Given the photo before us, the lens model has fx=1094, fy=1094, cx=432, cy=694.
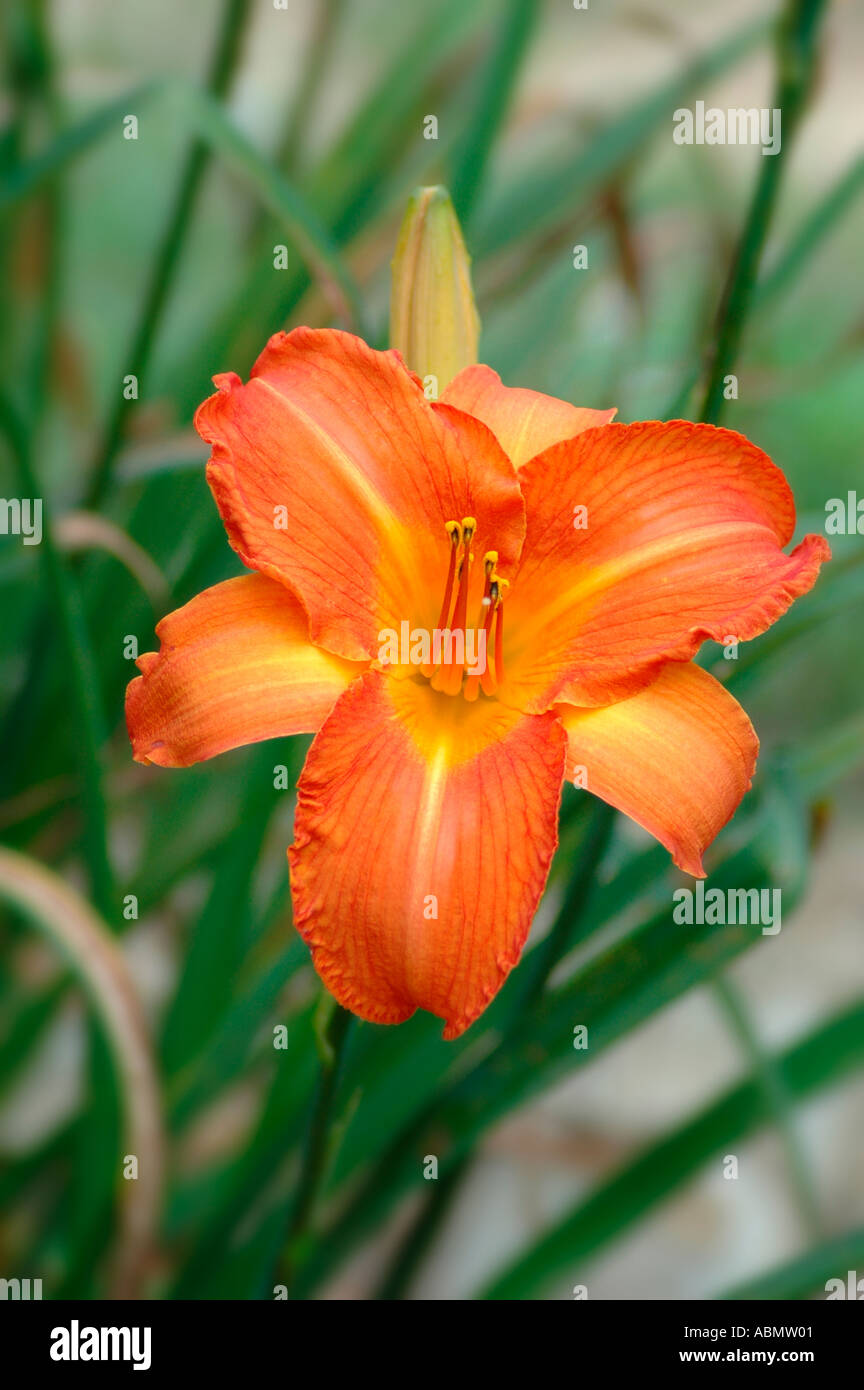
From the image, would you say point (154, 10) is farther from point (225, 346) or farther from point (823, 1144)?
point (823, 1144)

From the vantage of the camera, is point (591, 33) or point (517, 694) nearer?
point (517, 694)

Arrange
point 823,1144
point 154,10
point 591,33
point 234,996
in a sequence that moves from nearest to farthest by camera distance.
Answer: point 234,996, point 823,1144, point 591,33, point 154,10
